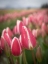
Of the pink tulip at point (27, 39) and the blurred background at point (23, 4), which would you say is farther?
the blurred background at point (23, 4)

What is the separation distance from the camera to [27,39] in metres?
0.98

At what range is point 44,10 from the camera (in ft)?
3.60

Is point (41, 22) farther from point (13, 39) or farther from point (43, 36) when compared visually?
point (13, 39)

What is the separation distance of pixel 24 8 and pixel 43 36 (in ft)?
0.85

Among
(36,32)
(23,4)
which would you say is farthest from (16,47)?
(23,4)

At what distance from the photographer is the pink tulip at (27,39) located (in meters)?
0.98

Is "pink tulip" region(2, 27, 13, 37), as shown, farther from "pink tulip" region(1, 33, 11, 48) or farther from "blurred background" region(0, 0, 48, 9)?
"blurred background" region(0, 0, 48, 9)

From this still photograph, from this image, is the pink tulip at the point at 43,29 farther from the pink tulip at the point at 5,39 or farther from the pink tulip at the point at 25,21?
the pink tulip at the point at 5,39

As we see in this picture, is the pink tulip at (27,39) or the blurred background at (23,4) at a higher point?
the blurred background at (23,4)

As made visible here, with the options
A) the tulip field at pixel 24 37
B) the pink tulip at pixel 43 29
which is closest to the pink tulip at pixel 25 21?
the tulip field at pixel 24 37

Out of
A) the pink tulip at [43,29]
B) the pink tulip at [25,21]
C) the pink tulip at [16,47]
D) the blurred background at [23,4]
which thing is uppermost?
the blurred background at [23,4]

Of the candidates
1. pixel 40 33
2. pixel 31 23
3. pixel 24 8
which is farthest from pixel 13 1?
pixel 40 33

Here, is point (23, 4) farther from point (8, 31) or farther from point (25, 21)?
point (8, 31)

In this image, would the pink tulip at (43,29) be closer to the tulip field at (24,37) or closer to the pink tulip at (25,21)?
the tulip field at (24,37)
